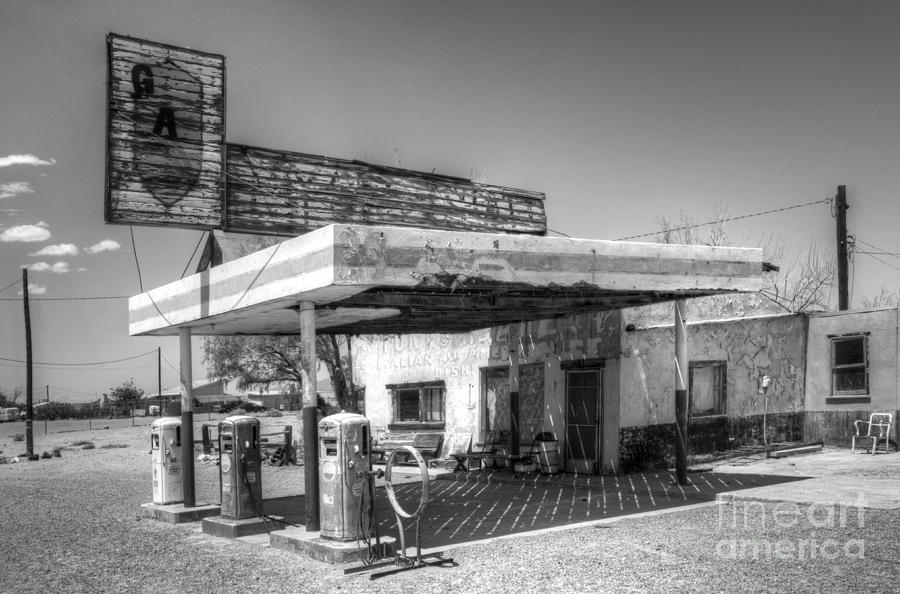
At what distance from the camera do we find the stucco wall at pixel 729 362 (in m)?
15.7

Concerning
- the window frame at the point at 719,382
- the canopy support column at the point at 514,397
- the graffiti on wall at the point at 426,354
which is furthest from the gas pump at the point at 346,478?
the window frame at the point at 719,382

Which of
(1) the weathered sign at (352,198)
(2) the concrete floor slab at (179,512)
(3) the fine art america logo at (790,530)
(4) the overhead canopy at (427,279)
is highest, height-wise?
(1) the weathered sign at (352,198)

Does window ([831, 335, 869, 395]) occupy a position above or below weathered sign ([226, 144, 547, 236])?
below

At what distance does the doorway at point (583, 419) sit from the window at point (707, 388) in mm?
2368

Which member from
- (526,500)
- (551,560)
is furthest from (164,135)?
(551,560)

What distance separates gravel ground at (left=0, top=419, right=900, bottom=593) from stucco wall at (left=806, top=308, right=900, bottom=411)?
8.22 metres

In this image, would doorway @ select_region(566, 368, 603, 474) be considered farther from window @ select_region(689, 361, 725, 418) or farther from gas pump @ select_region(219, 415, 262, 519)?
gas pump @ select_region(219, 415, 262, 519)

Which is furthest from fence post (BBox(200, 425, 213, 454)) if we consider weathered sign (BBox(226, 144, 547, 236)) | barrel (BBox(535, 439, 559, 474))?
→ weathered sign (BBox(226, 144, 547, 236))

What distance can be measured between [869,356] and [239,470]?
1358 centimetres

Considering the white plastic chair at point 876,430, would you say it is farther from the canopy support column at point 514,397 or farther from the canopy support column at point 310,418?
the canopy support column at point 310,418

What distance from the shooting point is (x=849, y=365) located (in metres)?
18.1

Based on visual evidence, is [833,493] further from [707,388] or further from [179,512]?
[179,512]

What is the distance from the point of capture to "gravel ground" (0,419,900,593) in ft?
23.5

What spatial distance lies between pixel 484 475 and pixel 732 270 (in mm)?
6928
